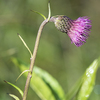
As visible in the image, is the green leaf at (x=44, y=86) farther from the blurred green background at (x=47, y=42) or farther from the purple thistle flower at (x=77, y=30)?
the blurred green background at (x=47, y=42)

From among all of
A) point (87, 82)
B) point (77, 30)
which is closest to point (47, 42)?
point (77, 30)

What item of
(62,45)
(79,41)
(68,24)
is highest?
(68,24)

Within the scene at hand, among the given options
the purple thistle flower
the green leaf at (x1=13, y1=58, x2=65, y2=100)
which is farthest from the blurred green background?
the purple thistle flower

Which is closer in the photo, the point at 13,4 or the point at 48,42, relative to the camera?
the point at 13,4

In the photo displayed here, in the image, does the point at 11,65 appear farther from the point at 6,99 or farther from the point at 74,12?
the point at 74,12

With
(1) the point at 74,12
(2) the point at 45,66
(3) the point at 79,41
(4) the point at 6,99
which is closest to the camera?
(3) the point at 79,41

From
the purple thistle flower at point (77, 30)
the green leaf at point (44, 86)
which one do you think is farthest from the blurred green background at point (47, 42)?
the purple thistle flower at point (77, 30)

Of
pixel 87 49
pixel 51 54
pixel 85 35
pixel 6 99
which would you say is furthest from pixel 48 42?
pixel 85 35

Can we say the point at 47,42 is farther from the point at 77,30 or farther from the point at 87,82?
the point at 87,82
